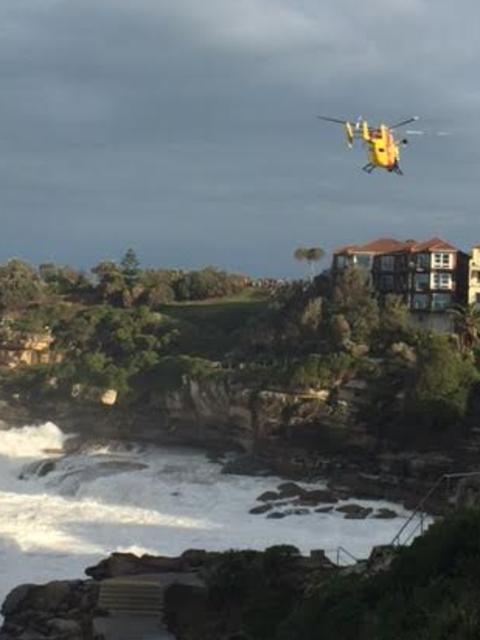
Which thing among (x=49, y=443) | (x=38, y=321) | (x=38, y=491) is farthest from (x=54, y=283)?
(x=38, y=491)

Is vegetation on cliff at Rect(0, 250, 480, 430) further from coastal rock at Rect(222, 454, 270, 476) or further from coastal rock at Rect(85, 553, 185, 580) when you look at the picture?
coastal rock at Rect(85, 553, 185, 580)

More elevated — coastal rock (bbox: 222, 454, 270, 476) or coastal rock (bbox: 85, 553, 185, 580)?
coastal rock (bbox: 85, 553, 185, 580)

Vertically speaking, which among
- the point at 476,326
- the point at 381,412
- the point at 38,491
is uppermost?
the point at 476,326

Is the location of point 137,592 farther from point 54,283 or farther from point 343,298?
point 54,283

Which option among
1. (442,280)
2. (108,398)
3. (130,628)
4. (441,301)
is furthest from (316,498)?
(442,280)

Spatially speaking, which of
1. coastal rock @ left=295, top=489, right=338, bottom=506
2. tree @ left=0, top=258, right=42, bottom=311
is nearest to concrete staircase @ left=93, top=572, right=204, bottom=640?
coastal rock @ left=295, top=489, right=338, bottom=506

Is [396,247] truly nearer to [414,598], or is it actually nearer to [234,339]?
[234,339]
